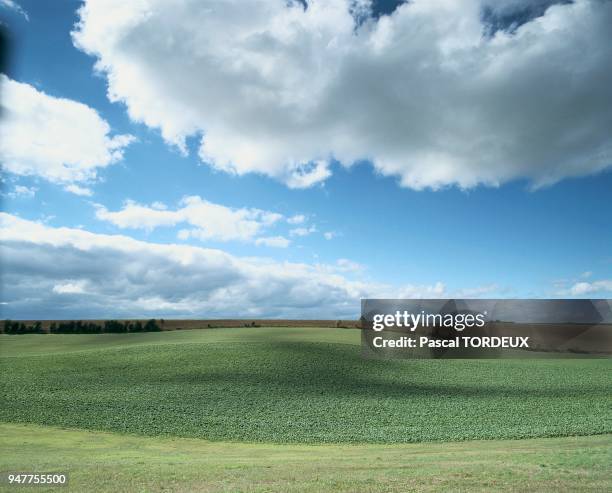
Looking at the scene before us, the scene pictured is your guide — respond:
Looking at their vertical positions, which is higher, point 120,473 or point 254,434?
point 120,473

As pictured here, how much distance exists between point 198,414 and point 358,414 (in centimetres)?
1290

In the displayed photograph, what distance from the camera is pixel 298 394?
46.5 m

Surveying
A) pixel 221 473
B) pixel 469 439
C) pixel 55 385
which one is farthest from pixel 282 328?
pixel 221 473

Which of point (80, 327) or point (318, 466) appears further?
point (80, 327)

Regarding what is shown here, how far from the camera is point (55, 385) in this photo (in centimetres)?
4788

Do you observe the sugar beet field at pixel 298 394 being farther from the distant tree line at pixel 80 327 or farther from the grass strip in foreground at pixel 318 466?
the distant tree line at pixel 80 327

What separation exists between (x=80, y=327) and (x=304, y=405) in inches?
3573

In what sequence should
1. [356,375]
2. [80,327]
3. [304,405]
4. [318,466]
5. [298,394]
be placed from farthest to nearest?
1. [80,327]
2. [356,375]
3. [298,394]
4. [304,405]
5. [318,466]

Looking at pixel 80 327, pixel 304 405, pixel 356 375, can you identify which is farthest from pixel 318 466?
pixel 80 327

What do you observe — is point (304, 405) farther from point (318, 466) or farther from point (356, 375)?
point (318, 466)

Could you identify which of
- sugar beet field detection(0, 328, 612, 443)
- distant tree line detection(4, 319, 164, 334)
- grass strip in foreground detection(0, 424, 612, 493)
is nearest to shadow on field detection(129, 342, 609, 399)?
sugar beet field detection(0, 328, 612, 443)

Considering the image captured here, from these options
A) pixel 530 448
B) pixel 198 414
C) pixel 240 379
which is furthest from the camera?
pixel 240 379

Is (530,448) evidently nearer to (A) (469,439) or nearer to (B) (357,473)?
(A) (469,439)

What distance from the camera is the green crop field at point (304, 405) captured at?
23438mm
